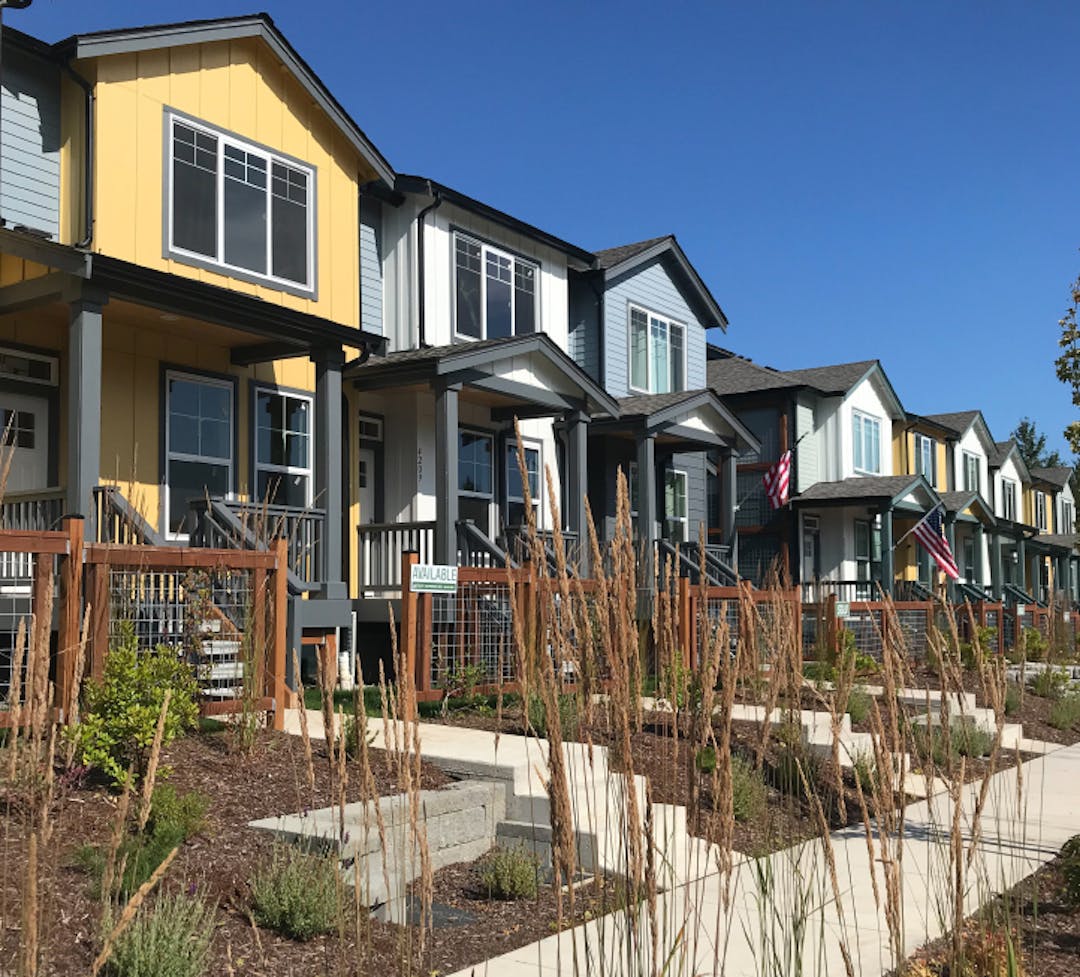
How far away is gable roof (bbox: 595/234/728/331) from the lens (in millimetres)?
20688

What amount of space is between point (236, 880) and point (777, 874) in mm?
2853

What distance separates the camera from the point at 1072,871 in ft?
18.8

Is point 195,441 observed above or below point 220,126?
below

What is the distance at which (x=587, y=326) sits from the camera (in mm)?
20500

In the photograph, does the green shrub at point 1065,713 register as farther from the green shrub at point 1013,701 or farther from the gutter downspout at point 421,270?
the gutter downspout at point 421,270

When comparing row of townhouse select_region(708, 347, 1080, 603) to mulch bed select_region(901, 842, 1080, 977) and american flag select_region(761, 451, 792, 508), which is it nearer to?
american flag select_region(761, 451, 792, 508)

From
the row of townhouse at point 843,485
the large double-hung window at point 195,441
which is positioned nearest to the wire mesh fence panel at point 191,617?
the large double-hung window at point 195,441

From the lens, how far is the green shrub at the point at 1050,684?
15.2 metres

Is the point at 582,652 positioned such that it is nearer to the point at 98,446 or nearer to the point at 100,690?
the point at 100,690

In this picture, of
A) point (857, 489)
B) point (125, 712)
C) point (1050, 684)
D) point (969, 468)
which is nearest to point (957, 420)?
point (969, 468)

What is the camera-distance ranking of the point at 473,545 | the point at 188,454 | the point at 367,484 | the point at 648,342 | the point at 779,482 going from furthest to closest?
the point at 779,482 < the point at 648,342 < the point at 367,484 < the point at 473,545 < the point at 188,454

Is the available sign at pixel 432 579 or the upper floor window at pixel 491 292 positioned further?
the upper floor window at pixel 491 292

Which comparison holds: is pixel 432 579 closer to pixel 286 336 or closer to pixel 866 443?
pixel 286 336

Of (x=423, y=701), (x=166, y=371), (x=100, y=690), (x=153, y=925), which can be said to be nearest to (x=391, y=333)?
(x=166, y=371)
